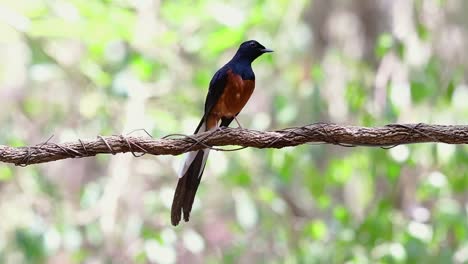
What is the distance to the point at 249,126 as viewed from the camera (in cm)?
477

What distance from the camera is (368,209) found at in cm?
489

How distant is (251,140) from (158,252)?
6.11ft

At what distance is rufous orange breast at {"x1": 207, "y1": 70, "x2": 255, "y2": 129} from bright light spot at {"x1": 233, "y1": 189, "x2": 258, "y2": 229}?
4.42 feet

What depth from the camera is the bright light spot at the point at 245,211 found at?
4.15m

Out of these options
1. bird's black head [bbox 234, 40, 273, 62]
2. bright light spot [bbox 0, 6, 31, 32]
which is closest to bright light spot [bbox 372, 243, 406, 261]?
A: bird's black head [bbox 234, 40, 273, 62]

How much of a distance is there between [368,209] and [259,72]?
1618mm

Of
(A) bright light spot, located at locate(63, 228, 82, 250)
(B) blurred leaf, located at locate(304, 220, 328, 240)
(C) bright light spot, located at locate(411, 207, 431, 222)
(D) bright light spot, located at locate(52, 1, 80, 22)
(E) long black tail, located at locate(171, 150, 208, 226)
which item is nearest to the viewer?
(E) long black tail, located at locate(171, 150, 208, 226)

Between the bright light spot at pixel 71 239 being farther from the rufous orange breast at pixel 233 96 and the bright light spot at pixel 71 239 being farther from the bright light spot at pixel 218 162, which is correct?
the rufous orange breast at pixel 233 96

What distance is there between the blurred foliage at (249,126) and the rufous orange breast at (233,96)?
110cm

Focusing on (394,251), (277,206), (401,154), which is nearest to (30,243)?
(277,206)

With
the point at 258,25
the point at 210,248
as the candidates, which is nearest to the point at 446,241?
the point at 258,25

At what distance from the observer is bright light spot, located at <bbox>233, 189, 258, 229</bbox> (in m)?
4.15

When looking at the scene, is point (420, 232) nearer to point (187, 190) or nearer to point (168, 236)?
point (168, 236)

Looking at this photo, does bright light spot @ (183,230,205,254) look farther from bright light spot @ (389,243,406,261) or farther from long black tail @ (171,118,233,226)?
long black tail @ (171,118,233,226)
